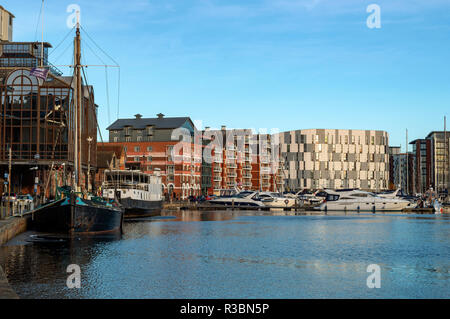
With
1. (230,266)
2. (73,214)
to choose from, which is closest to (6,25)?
(73,214)

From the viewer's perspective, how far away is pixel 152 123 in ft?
488

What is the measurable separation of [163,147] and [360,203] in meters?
54.4

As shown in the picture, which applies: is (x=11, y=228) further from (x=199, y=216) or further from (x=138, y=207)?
(x=199, y=216)

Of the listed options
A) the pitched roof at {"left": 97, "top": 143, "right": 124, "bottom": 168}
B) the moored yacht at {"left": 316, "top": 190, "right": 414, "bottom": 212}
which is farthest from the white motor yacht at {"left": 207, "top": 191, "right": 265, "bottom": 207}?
the pitched roof at {"left": 97, "top": 143, "right": 124, "bottom": 168}

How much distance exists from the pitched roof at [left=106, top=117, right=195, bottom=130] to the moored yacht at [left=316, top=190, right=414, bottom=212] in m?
48.1

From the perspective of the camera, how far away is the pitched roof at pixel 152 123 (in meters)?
147

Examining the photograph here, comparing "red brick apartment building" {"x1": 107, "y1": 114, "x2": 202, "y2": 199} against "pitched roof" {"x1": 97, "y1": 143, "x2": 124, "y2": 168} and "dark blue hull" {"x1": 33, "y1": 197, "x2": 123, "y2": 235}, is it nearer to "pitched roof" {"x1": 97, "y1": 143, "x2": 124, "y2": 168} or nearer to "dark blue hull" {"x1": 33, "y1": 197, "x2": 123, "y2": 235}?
"pitched roof" {"x1": 97, "y1": 143, "x2": 124, "y2": 168}

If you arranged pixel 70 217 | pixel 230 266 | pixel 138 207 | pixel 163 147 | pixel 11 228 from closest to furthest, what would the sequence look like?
1. pixel 230 266
2. pixel 11 228
3. pixel 70 217
4. pixel 138 207
5. pixel 163 147

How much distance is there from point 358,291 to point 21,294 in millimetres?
15362

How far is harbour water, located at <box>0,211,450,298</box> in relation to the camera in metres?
25.9

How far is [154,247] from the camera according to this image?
4303cm
